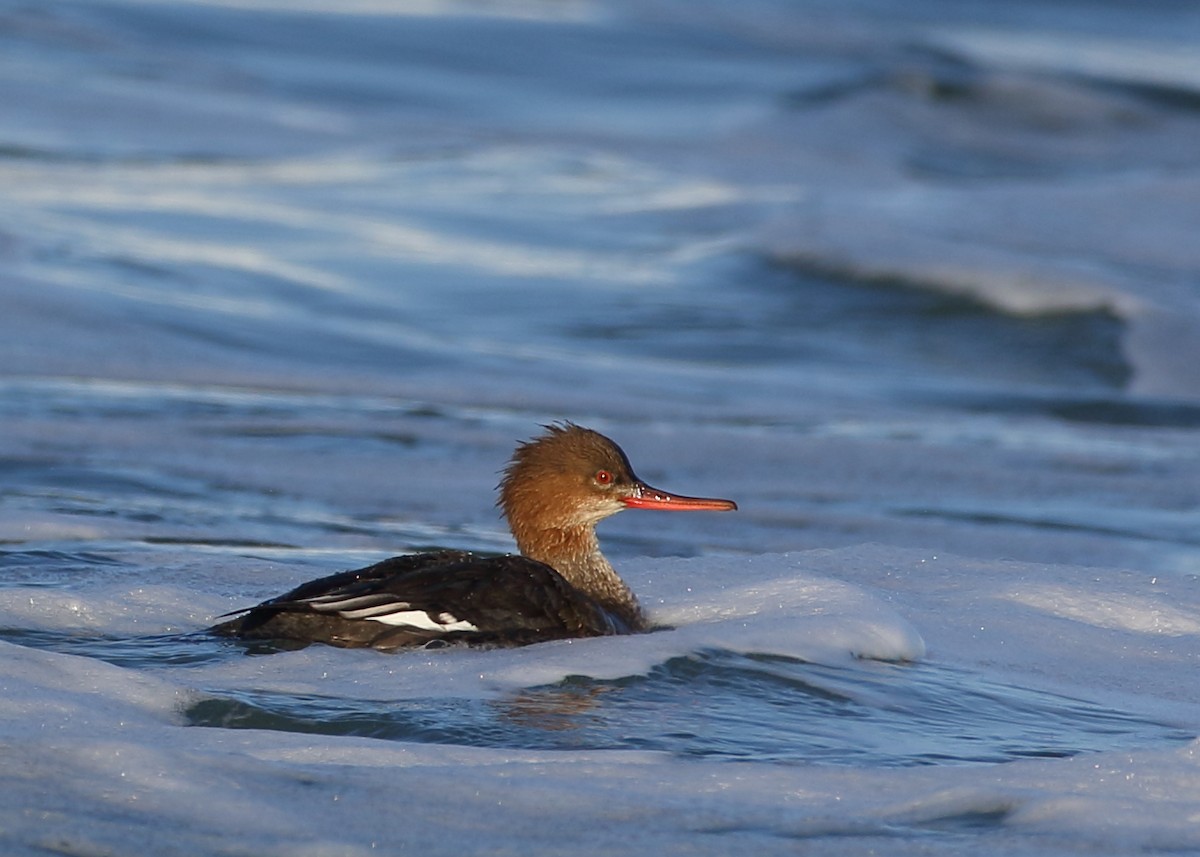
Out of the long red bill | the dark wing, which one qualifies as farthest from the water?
the long red bill

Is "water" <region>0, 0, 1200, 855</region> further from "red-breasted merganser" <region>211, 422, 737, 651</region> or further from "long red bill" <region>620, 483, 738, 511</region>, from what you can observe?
"long red bill" <region>620, 483, 738, 511</region>

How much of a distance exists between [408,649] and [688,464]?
356 centimetres

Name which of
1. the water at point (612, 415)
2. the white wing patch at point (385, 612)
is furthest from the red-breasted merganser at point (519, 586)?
the water at point (612, 415)

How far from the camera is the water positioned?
13.5 ft

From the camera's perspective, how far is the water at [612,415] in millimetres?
4129

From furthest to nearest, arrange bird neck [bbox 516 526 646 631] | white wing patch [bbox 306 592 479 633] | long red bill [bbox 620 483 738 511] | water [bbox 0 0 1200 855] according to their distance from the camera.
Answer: long red bill [bbox 620 483 738 511]
bird neck [bbox 516 526 646 631]
white wing patch [bbox 306 592 479 633]
water [bbox 0 0 1200 855]

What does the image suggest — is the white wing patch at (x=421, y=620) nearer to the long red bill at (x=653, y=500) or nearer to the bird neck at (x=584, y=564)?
the bird neck at (x=584, y=564)

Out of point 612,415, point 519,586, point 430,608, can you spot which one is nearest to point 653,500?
point 519,586

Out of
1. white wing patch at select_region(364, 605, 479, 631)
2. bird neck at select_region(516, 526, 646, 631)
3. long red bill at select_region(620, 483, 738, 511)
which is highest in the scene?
long red bill at select_region(620, 483, 738, 511)

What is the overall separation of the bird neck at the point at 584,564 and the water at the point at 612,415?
20 cm

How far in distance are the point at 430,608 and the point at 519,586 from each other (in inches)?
10.6

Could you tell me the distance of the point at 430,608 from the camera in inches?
199

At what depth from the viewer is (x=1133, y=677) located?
17.2 feet

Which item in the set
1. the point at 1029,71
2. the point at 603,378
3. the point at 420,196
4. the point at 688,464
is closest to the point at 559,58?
the point at 1029,71
